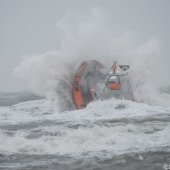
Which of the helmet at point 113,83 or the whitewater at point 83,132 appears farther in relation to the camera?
the helmet at point 113,83

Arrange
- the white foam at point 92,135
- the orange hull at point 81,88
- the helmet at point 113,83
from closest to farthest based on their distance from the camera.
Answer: the white foam at point 92,135
the helmet at point 113,83
the orange hull at point 81,88

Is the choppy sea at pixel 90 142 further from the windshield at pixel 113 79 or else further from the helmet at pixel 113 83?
the windshield at pixel 113 79

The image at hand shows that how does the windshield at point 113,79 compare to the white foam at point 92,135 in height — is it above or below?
above

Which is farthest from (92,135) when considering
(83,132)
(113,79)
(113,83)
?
(113,79)

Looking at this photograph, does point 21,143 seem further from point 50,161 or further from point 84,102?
point 84,102

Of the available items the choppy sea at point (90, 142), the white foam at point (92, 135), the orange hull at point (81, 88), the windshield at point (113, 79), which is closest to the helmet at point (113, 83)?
the windshield at point (113, 79)

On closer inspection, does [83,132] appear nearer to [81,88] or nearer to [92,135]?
[92,135]

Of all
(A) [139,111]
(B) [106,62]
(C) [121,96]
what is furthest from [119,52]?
(A) [139,111]

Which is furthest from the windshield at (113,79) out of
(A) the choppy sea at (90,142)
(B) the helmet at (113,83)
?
(A) the choppy sea at (90,142)

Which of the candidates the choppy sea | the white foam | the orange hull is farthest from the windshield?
the choppy sea

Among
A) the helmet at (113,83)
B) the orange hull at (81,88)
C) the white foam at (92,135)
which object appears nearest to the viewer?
the white foam at (92,135)

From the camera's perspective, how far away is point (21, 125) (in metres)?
15.4

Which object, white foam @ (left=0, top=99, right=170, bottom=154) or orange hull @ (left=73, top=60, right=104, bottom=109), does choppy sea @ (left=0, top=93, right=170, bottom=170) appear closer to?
white foam @ (left=0, top=99, right=170, bottom=154)

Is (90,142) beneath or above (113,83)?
beneath
